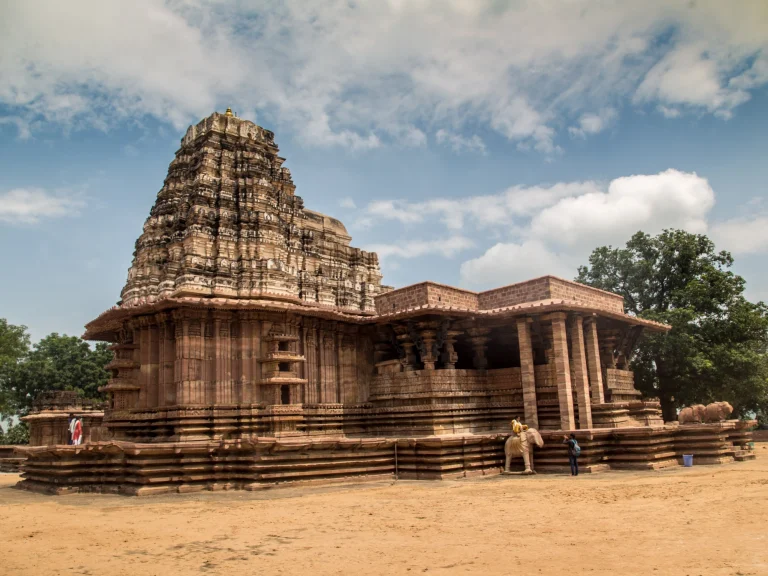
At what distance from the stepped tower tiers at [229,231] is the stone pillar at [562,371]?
729cm

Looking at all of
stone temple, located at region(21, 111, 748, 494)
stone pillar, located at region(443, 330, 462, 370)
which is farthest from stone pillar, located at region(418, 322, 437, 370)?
stone pillar, located at region(443, 330, 462, 370)

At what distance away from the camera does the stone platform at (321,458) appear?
1484 centimetres

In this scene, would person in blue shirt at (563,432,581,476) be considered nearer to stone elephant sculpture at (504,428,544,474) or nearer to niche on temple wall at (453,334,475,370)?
stone elephant sculpture at (504,428,544,474)

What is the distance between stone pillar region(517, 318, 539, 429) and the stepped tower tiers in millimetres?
6324

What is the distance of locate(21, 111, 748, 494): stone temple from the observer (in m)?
15.8

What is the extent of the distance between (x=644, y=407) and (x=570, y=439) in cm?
438

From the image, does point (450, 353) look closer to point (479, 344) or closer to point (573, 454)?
point (479, 344)

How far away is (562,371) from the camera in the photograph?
1816 centimetres

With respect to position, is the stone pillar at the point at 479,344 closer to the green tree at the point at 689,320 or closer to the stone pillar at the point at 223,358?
the stone pillar at the point at 223,358

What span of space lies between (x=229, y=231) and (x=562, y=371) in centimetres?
1119

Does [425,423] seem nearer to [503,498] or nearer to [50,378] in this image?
[503,498]

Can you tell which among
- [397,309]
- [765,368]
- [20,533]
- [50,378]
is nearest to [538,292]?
[397,309]

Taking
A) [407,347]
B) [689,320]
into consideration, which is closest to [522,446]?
[407,347]

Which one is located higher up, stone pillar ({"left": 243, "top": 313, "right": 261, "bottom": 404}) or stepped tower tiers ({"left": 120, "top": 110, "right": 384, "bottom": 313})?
stepped tower tiers ({"left": 120, "top": 110, "right": 384, "bottom": 313})
